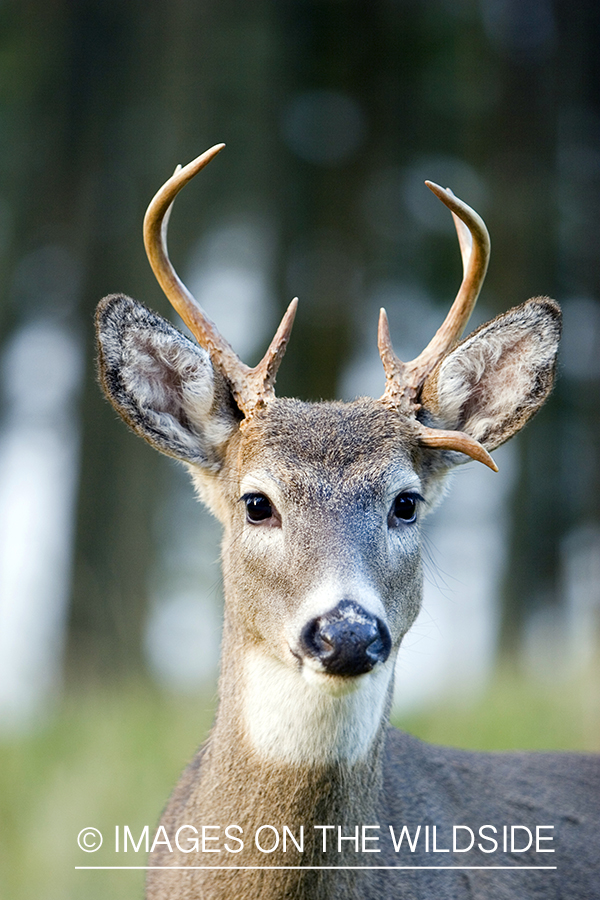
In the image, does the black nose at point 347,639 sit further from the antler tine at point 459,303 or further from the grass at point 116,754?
the grass at point 116,754

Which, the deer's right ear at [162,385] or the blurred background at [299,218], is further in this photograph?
the blurred background at [299,218]

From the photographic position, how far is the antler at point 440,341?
13.6 feet

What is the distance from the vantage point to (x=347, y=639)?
10.5 feet

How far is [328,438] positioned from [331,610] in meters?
0.87

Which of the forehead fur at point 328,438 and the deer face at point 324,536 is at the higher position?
the forehead fur at point 328,438

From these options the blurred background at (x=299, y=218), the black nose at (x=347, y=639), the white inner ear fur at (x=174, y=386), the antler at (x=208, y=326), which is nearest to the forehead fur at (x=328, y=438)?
the antler at (x=208, y=326)

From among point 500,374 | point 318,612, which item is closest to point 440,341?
point 500,374

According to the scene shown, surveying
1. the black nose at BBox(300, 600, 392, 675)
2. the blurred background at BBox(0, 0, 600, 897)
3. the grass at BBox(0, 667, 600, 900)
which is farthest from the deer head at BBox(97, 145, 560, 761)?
the blurred background at BBox(0, 0, 600, 897)

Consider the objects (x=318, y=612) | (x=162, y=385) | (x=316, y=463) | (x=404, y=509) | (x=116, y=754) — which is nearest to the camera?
(x=318, y=612)

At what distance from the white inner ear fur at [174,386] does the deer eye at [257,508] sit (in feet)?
1.48

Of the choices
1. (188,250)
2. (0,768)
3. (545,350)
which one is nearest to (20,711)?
(0,768)

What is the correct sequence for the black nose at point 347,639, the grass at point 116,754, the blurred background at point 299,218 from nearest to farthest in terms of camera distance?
the black nose at point 347,639, the grass at point 116,754, the blurred background at point 299,218

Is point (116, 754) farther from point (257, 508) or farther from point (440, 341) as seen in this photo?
point (440, 341)

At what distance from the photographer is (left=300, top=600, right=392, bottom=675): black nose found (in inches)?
126
